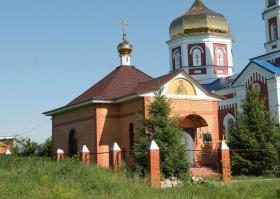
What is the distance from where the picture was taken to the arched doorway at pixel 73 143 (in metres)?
21.2

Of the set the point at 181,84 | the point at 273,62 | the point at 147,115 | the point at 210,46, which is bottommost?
the point at 147,115

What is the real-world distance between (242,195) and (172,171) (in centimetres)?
340

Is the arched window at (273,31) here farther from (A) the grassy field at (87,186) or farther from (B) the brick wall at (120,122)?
(A) the grassy field at (87,186)

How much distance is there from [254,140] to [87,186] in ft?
32.1

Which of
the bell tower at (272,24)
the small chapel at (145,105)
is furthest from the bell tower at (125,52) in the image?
the bell tower at (272,24)

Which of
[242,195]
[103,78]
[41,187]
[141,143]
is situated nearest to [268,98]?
[103,78]

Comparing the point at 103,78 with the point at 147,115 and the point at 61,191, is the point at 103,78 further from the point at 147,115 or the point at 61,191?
the point at 61,191

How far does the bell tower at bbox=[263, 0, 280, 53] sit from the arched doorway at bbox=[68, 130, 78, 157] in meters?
15.3

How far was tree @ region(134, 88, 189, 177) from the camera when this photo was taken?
1484 cm

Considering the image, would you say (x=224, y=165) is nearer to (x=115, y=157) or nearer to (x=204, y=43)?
(x=115, y=157)

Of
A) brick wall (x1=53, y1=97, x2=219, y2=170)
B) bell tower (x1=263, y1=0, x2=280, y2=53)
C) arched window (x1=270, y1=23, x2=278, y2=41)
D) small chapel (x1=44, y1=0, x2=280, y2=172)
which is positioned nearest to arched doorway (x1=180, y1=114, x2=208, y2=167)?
small chapel (x1=44, y1=0, x2=280, y2=172)

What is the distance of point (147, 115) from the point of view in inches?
677

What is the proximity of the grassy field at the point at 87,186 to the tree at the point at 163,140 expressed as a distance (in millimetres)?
1954

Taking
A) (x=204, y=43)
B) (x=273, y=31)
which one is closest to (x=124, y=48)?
(x=204, y=43)
